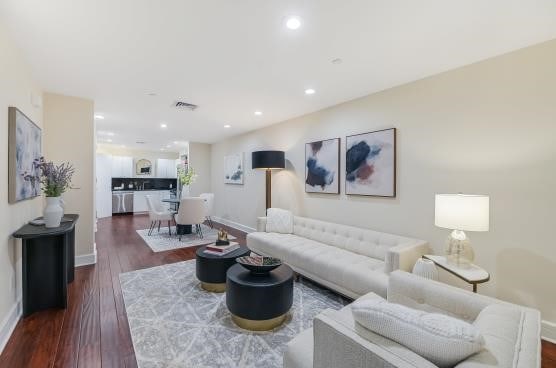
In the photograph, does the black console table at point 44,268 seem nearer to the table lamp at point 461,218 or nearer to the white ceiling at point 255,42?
the white ceiling at point 255,42

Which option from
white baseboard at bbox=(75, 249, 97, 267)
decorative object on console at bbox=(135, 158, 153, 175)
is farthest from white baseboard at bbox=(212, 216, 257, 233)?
decorative object on console at bbox=(135, 158, 153, 175)

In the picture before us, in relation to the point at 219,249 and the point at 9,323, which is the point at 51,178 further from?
the point at 219,249

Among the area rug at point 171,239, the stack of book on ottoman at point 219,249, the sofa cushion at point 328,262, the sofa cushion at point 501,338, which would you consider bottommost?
the area rug at point 171,239

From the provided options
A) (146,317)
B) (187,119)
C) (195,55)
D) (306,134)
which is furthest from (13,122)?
(306,134)

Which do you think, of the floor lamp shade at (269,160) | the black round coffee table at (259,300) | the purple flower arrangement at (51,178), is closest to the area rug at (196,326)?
the black round coffee table at (259,300)

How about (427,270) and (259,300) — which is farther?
(259,300)

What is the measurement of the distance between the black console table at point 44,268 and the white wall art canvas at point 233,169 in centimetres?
399

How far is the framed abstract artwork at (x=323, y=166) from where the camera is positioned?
12.6 ft

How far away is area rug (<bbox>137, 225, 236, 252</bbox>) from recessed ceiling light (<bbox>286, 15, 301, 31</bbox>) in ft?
13.6

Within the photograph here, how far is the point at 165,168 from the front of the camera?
995cm

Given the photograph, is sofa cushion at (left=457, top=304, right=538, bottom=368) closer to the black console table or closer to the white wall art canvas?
the black console table

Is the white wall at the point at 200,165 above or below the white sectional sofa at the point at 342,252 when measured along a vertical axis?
above

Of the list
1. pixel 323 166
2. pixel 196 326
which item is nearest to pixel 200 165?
pixel 323 166

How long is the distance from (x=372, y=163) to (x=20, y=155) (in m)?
3.74
